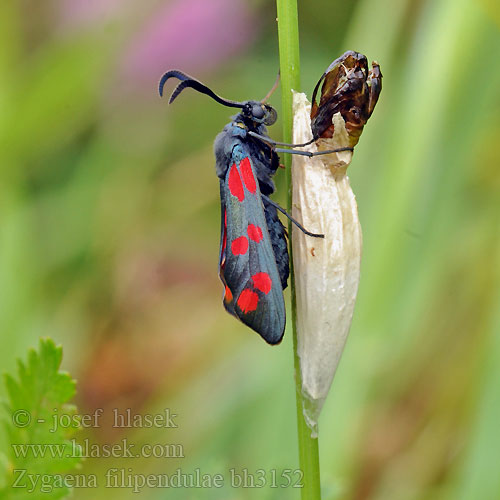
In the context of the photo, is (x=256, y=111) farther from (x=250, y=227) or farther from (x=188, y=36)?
(x=188, y=36)

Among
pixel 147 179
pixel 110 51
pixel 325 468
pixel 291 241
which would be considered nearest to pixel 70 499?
pixel 325 468

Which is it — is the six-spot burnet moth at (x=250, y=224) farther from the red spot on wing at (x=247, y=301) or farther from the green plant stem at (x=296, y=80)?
the green plant stem at (x=296, y=80)

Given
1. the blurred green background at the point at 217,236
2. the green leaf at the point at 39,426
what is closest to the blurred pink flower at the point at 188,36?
the blurred green background at the point at 217,236

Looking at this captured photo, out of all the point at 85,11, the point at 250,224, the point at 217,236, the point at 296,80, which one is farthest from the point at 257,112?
the point at 85,11

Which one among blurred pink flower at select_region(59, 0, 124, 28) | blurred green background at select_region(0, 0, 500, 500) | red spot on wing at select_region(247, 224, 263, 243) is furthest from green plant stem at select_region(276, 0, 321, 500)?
blurred pink flower at select_region(59, 0, 124, 28)

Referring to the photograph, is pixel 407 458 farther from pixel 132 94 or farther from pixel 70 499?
pixel 132 94
